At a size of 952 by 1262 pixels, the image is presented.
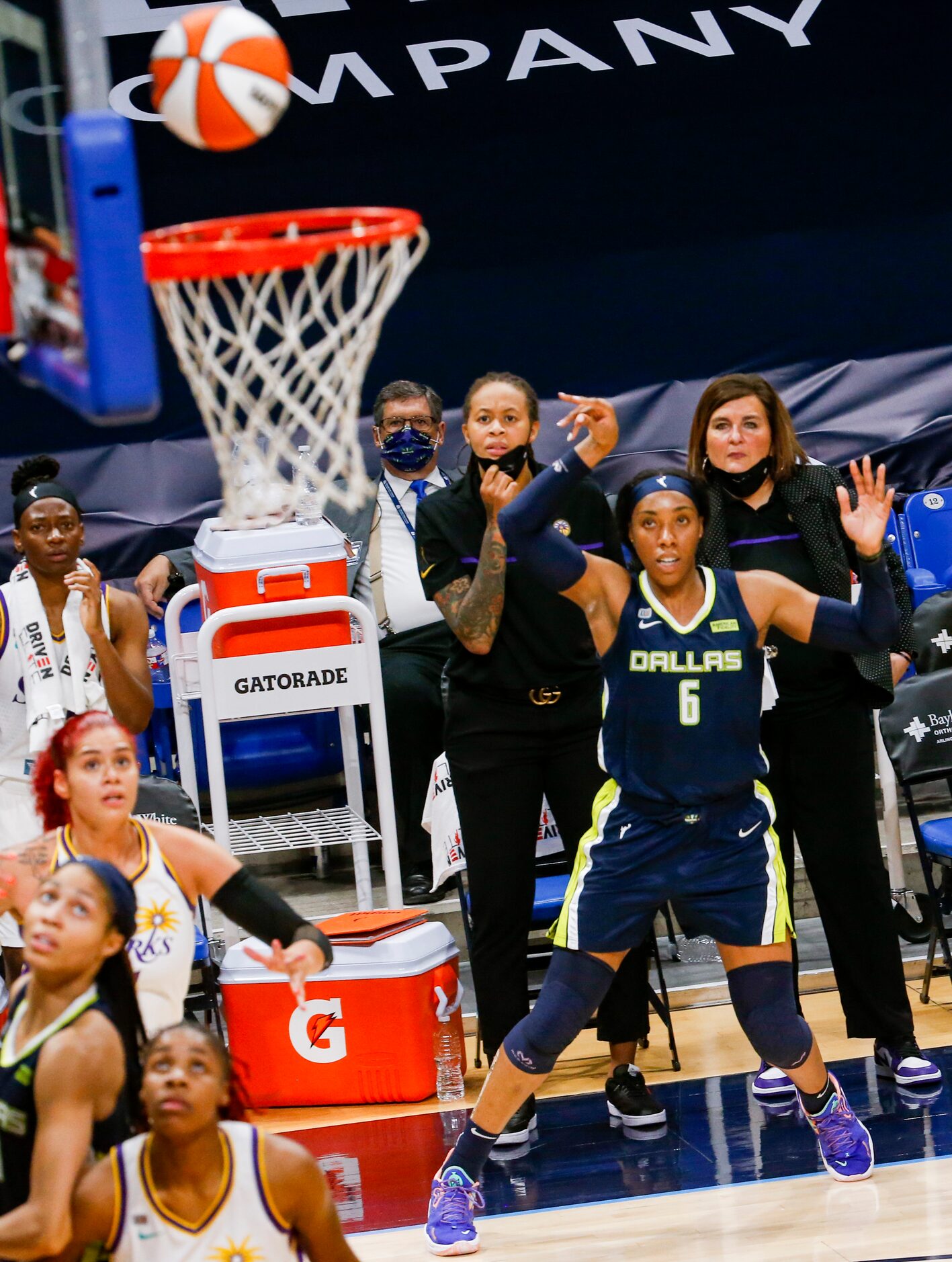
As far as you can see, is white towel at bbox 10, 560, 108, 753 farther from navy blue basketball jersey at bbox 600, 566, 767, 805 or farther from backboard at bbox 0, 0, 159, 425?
backboard at bbox 0, 0, 159, 425

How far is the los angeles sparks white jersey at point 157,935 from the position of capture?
3.87 meters

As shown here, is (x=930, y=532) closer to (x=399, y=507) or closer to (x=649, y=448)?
(x=649, y=448)

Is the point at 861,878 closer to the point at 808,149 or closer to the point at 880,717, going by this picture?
the point at 880,717

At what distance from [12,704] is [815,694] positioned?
2.47m

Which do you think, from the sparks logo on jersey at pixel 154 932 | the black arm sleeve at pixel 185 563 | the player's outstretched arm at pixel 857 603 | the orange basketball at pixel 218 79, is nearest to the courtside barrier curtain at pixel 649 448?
the black arm sleeve at pixel 185 563

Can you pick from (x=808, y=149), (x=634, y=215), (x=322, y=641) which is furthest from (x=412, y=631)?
(x=808, y=149)

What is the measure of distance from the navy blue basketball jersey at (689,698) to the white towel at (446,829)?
4.22 feet

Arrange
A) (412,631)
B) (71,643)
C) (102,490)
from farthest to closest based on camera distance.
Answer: (102,490)
(412,631)
(71,643)

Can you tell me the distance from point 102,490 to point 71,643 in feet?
7.27

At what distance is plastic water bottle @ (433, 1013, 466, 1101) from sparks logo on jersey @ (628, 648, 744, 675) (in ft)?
5.59

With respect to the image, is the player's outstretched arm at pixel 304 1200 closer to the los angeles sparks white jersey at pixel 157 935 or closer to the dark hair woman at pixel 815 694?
the los angeles sparks white jersey at pixel 157 935

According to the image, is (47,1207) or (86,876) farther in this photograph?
(86,876)

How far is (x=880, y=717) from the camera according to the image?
20.1 feet

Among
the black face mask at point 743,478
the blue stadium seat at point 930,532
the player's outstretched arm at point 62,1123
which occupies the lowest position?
the player's outstretched arm at point 62,1123
